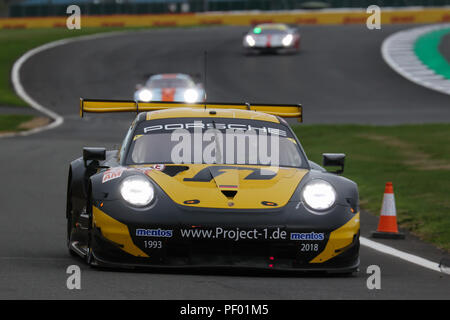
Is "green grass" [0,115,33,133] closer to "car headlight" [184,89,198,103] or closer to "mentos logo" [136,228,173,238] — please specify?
"car headlight" [184,89,198,103]

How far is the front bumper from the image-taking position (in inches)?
296

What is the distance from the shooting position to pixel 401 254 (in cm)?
970

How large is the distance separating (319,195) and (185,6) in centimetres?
6330

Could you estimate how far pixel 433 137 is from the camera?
23.1 metres

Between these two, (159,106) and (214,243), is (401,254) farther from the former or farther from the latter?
(214,243)

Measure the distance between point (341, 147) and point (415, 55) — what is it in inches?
937

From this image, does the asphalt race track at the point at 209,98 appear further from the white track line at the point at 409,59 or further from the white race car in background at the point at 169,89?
the white race car in background at the point at 169,89

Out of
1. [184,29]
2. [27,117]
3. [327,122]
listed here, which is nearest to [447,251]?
[327,122]

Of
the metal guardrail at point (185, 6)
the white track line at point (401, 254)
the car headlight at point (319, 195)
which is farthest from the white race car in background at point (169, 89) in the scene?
the metal guardrail at point (185, 6)

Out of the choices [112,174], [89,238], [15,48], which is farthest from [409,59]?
[89,238]

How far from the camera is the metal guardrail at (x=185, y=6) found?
2680 inches

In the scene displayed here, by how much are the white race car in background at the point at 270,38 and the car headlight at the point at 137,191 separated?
130ft

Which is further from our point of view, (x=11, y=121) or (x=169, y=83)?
(x=169, y=83)

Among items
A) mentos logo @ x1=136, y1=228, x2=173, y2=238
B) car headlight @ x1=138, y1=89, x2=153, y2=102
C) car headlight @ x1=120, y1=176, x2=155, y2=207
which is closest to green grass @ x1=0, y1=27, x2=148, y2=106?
car headlight @ x1=138, y1=89, x2=153, y2=102
